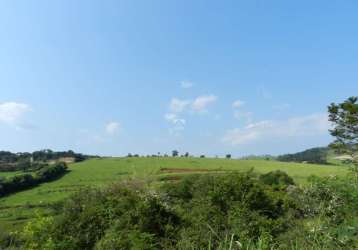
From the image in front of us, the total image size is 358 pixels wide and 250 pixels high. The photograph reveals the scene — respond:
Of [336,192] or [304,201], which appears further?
[304,201]

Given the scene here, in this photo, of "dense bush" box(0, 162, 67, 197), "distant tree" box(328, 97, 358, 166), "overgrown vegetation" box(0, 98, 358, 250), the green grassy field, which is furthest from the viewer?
"dense bush" box(0, 162, 67, 197)

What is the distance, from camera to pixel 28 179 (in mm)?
87750

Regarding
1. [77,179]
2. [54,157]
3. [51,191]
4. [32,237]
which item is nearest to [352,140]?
[32,237]

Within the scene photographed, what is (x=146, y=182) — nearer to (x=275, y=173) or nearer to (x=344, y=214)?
(x=344, y=214)

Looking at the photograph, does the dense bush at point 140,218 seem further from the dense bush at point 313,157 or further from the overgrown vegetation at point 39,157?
the dense bush at point 313,157

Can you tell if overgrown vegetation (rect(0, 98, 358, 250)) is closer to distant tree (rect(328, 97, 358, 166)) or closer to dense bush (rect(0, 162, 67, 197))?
distant tree (rect(328, 97, 358, 166))

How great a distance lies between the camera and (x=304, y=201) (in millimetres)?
15383

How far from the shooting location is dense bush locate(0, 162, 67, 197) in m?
81.8

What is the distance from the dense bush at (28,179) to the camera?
268ft

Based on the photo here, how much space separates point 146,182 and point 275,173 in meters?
52.0

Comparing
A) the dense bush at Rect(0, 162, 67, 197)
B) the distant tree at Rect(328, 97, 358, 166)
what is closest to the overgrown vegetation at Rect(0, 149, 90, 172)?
the dense bush at Rect(0, 162, 67, 197)

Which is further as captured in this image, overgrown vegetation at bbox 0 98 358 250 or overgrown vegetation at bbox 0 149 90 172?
overgrown vegetation at bbox 0 149 90 172

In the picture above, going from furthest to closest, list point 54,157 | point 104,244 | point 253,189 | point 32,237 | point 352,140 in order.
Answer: point 54,157 → point 352,140 → point 253,189 → point 32,237 → point 104,244

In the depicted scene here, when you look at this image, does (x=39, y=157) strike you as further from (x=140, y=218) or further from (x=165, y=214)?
(x=140, y=218)
